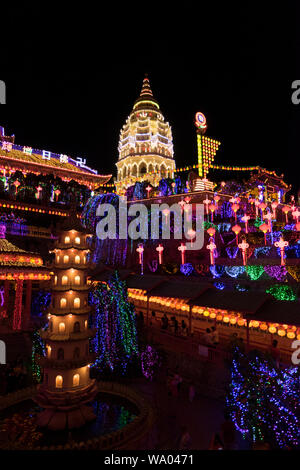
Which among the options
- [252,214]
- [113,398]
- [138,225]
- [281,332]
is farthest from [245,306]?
[252,214]

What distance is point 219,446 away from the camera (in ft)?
21.9

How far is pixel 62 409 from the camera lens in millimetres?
8594

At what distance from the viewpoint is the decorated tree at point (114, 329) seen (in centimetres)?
1252

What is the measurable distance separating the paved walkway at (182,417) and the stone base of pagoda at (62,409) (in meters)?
2.34

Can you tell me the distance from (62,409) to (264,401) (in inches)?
220

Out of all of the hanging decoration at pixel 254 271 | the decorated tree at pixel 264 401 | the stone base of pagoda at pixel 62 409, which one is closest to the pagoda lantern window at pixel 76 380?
the stone base of pagoda at pixel 62 409

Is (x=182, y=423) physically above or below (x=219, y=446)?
below

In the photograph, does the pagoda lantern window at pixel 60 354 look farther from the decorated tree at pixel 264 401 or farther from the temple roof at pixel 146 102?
the temple roof at pixel 146 102

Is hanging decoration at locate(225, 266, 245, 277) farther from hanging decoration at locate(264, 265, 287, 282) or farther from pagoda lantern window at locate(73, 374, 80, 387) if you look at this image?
pagoda lantern window at locate(73, 374, 80, 387)

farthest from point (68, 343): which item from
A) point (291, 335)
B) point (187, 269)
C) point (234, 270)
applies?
point (187, 269)

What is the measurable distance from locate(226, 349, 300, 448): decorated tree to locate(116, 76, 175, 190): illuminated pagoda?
49.2m

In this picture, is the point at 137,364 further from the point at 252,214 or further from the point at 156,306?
the point at 252,214

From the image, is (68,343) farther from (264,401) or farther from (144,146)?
(144,146)

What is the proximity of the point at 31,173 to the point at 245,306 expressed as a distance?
1268 inches
